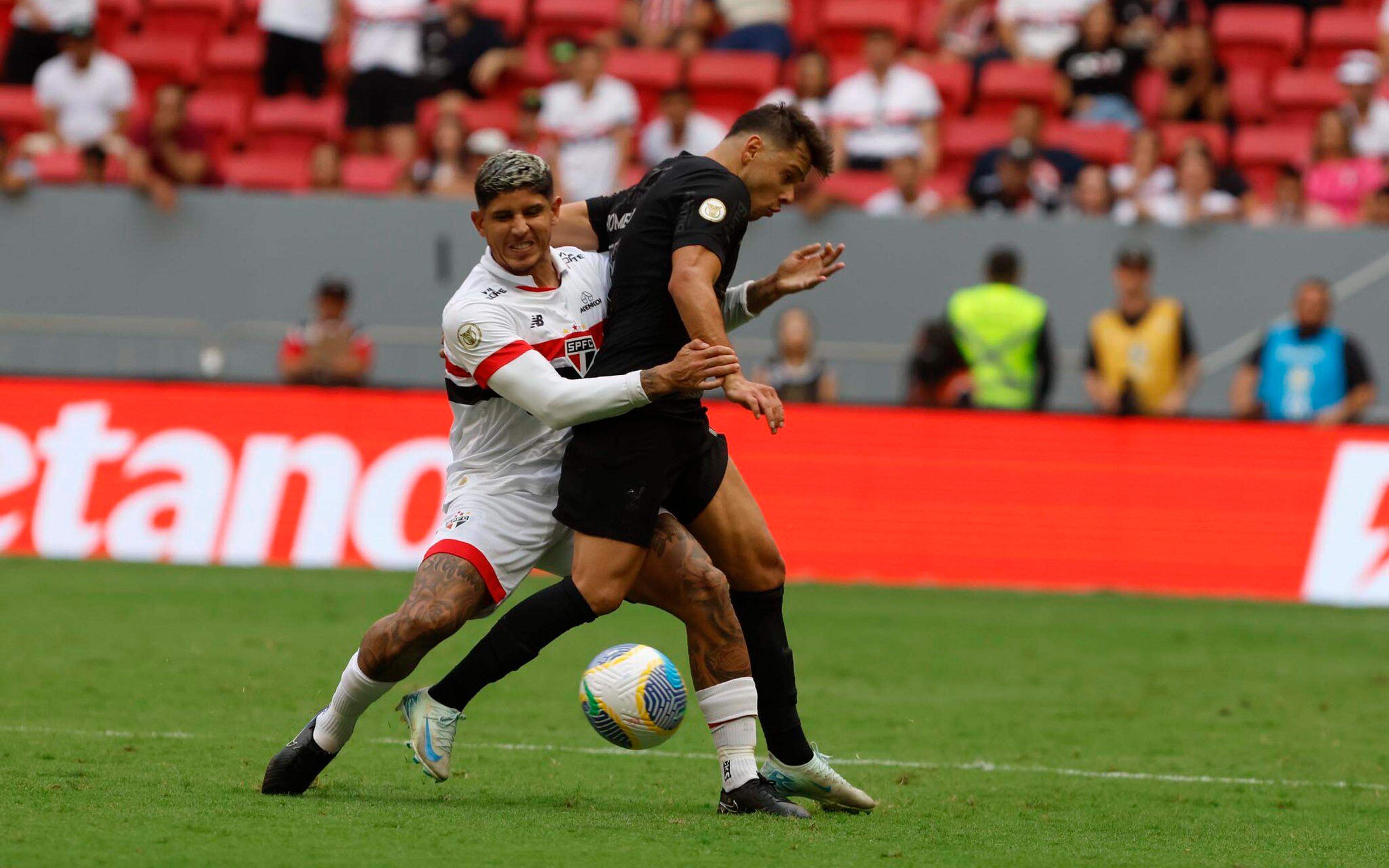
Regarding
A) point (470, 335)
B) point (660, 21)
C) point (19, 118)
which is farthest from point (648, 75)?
point (470, 335)

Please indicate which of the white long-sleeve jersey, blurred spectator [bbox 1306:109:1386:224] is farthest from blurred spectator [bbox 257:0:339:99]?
the white long-sleeve jersey

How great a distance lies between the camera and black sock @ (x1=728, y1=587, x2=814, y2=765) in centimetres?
625

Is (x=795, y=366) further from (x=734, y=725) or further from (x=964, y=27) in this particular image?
(x=734, y=725)

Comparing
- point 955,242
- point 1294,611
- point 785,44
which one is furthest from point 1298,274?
point 785,44

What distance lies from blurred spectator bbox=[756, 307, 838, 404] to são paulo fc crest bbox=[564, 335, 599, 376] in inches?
297

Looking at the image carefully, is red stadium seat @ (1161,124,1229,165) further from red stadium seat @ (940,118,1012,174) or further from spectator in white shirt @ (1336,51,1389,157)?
red stadium seat @ (940,118,1012,174)

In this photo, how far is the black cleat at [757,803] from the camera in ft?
19.9

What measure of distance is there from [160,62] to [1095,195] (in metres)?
8.98

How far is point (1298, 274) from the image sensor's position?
15164mm

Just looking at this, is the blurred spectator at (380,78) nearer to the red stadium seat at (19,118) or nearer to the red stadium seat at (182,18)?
the red stadium seat at (182,18)

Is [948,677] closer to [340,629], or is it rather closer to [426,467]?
[340,629]

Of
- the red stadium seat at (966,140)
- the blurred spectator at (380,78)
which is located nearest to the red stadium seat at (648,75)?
the blurred spectator at (380,78)

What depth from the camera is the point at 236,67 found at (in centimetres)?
1833

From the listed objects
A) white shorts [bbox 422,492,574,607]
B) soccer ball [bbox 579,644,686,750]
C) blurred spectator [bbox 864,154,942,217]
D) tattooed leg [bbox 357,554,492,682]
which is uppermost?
blurred spectator [bbox 864,154,942,217]
